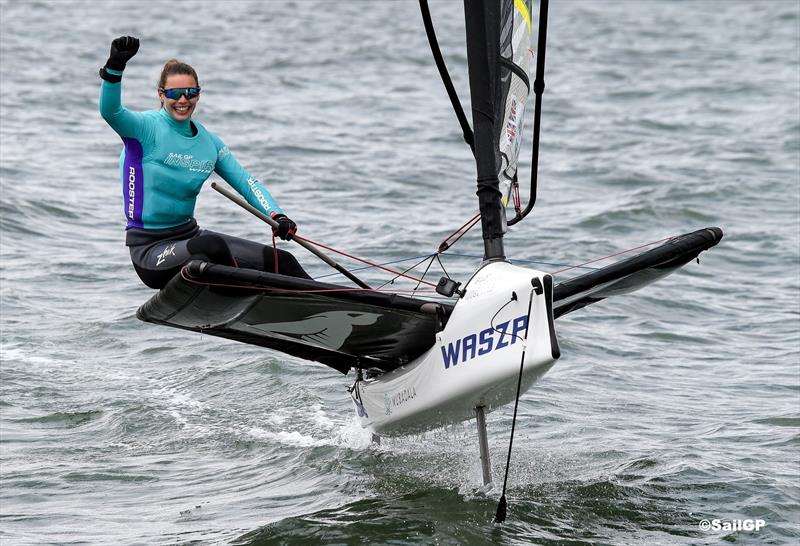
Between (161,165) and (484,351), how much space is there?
1763 mm

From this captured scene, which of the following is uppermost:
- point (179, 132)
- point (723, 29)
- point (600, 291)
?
point (179, 132)

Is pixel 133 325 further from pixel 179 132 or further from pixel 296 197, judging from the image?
pixel 296 197

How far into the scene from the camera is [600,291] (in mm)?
5355

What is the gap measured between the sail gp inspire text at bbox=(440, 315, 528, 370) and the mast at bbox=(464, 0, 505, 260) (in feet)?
1.44

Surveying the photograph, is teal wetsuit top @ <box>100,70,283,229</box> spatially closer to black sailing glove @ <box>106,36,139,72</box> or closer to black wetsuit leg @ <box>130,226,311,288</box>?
black wetsuit leg @ <box>130,226,311,288</box>

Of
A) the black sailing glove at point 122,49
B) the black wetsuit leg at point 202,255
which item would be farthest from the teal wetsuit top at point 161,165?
the black sailing glove at point 122,49

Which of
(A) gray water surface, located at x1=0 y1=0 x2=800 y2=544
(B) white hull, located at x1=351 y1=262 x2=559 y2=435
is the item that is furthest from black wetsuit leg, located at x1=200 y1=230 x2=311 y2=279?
(A) gray water surface, located at x1=0 y1=0 x2=800 y2=544

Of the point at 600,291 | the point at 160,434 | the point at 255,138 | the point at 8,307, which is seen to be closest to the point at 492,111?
the point at 600,291

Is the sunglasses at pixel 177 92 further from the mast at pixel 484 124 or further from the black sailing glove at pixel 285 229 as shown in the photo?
the mast at pixel 484 124

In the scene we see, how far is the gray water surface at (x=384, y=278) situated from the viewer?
5391mm

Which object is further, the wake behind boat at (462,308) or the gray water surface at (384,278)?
the gray water surface at (384,278)

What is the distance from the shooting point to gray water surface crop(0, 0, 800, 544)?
212 inches

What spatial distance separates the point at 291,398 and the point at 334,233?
4.27 metres

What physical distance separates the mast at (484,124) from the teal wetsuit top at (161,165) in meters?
1.07
